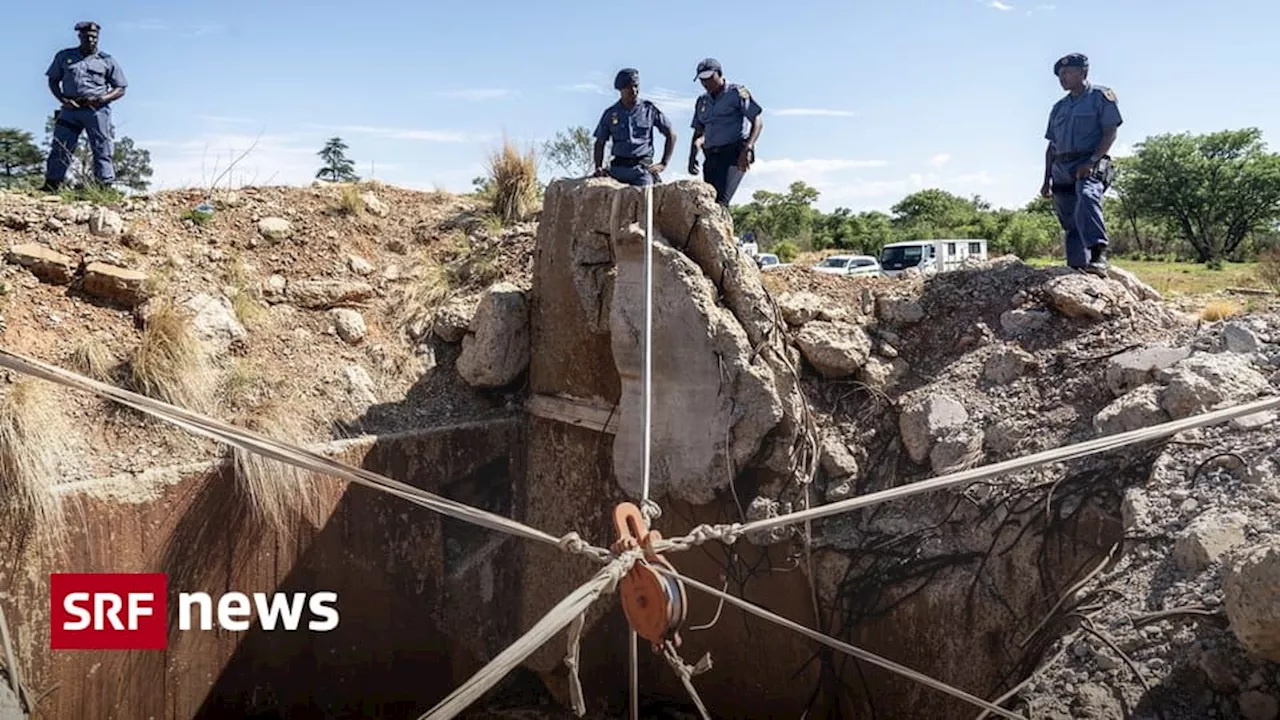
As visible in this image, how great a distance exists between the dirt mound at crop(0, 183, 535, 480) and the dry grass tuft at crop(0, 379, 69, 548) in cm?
15

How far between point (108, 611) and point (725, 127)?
13.8ft

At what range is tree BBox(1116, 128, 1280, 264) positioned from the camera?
65.4 ft

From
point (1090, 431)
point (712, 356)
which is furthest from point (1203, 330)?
point (712, 356)

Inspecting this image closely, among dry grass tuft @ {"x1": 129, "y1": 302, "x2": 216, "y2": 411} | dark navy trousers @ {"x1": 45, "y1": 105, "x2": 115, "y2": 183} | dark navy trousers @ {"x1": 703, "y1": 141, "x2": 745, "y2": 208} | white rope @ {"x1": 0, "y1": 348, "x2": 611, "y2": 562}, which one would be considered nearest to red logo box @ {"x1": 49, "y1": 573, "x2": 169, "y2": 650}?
dry grass tuft @ {"x1": 129, "y1": 302, "x2": 216, "y2": 411}

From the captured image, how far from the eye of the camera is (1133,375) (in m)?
4.16

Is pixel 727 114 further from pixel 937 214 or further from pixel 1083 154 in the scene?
pixel 937 214

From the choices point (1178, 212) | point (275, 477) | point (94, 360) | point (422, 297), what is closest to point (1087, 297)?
point (422, 297)

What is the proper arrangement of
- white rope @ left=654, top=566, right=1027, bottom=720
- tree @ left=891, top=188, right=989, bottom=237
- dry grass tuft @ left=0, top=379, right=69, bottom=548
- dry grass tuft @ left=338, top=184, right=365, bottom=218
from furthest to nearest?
tree @ left=891, top=188, right=989, bottom=237 < dry grass tuft @ left=338, top=184, right=365, bottom=218 < dry grass tuft @ left=0, top=379, right=69, bottom=548 < white rope @ left=654, top=566, right=1027, bottom=720

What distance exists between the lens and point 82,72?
635 cm

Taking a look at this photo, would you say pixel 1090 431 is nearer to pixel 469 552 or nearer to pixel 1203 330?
pixel 1203 330

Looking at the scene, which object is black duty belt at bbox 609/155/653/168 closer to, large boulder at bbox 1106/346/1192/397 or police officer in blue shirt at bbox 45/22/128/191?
large boulder at bbox 1106/346/1192/397

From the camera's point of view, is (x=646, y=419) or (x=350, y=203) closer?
(x=646, y=419)

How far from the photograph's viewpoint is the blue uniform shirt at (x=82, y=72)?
6328 mm

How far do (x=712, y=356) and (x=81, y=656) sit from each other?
10.3 feet
